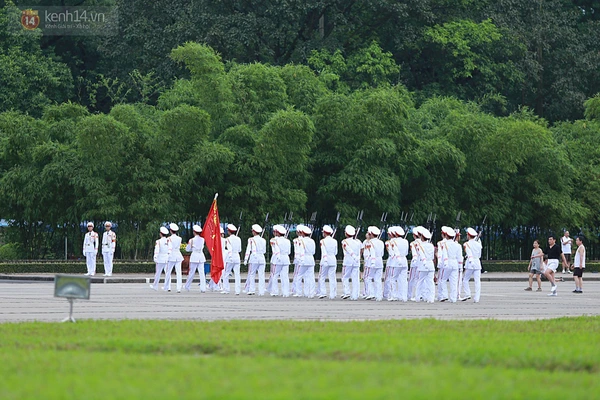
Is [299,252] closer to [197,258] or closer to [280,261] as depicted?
[280,261]

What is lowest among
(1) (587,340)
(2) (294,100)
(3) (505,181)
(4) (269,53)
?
(1) (587,340)

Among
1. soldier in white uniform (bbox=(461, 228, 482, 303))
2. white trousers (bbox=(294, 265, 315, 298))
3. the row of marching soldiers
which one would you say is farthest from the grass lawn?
white trousers (bbox=(294, 265, 315, 298))

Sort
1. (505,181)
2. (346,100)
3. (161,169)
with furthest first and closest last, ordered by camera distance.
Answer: (505,181) → (346,100) → (161,169)

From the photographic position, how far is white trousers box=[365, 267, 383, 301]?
101 feet

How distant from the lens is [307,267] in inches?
1246

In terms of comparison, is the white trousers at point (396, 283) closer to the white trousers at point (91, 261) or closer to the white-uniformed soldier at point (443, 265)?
the white-uniformed soldier at point (443, 265)

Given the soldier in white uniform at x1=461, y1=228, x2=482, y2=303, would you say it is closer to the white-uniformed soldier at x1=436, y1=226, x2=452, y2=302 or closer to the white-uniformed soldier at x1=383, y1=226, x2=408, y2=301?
the white-uniformed soldier at x1=436, y1=226, x2=452, y2=302

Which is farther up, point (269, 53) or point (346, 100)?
point (269, 53)

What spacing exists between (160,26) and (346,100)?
19785 millimetres

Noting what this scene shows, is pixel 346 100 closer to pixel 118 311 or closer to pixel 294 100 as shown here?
pixel 294 100

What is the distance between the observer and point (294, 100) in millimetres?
50781

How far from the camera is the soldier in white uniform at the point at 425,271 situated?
96.9 ft

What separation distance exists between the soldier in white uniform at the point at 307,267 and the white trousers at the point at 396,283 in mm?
1975

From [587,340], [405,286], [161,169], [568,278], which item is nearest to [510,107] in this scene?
[568,278]
